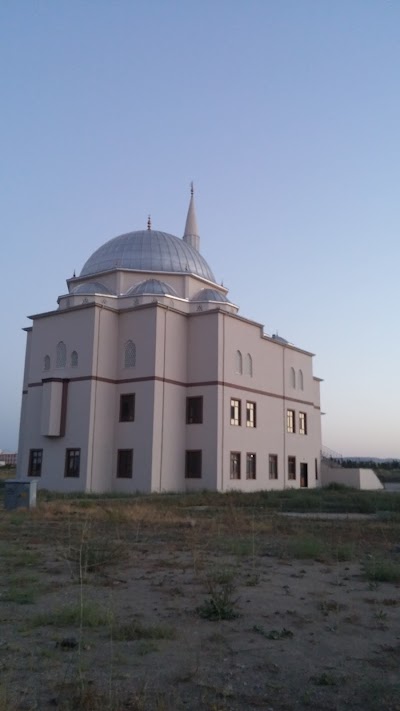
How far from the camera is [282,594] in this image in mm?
7422

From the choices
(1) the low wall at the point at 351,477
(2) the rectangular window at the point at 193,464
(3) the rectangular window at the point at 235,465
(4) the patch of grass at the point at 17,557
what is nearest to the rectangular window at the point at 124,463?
(2) the rectangular window at the point at 193,464

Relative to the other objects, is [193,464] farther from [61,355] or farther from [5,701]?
[5,701]

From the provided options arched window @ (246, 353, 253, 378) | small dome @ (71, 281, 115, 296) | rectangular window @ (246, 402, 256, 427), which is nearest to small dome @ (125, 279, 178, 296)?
small dome @ (71, 281, 115, 296)

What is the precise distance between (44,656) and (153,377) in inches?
994

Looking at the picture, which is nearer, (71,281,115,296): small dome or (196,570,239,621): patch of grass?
(196,570,239,621): patch of grass

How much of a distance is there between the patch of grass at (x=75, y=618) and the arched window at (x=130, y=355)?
2526 cm

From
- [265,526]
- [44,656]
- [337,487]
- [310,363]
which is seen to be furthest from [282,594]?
[310,363]

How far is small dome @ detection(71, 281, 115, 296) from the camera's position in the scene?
114 ft

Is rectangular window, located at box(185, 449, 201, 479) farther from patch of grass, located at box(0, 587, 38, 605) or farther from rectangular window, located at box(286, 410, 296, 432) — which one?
patch of grass, located at box(0, 587, 38, 605)

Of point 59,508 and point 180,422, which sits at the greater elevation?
point 180,422

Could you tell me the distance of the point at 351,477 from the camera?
3997 centimetres

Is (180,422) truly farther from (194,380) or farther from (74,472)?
(74,472)

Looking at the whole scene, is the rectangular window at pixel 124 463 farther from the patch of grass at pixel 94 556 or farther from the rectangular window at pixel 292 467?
the patch of grass at pixel 94 556

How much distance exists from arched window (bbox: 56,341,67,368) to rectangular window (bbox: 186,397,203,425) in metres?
6.79
